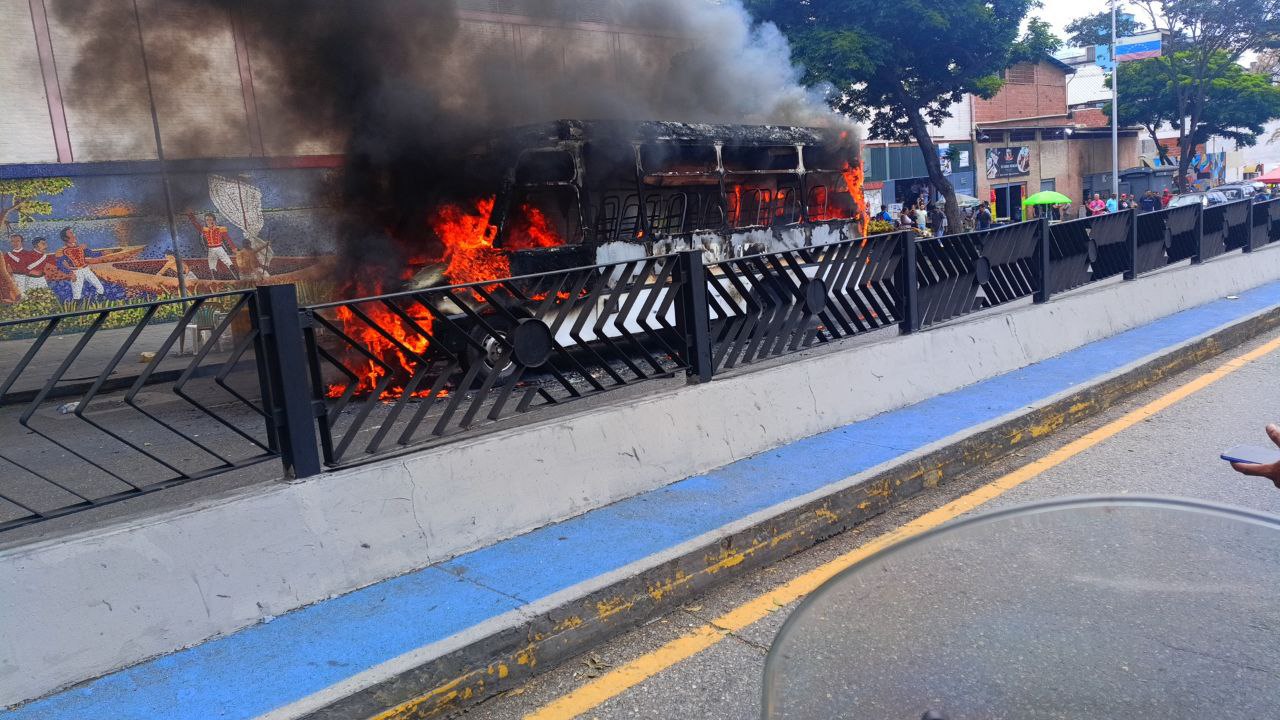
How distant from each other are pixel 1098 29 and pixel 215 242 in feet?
119

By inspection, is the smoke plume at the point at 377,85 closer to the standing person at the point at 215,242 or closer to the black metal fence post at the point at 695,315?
the standing person at the point at 215,242

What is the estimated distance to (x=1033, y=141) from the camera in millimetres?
43875

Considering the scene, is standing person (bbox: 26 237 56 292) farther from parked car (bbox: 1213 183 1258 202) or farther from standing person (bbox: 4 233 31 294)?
parked car (bbox: 1213 183 1258 202)

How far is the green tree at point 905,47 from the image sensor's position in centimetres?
2272

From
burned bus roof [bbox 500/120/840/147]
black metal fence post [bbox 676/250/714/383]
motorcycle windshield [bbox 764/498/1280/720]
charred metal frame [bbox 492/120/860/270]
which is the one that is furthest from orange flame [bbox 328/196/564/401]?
motorcycle windshield [bbox 764/498/1280/720]

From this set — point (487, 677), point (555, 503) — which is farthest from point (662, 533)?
point (487, 677)

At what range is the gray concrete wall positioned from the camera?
3.40 meters

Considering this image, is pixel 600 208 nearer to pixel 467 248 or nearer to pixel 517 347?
pixel 467 248

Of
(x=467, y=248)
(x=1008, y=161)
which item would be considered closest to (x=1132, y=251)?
(x=467, y=248)

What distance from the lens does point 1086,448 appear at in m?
6.21

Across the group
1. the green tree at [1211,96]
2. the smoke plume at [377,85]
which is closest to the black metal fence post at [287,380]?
the smoke plume at [377,85]

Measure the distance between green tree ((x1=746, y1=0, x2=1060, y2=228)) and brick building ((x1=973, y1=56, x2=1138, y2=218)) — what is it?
16.5 m

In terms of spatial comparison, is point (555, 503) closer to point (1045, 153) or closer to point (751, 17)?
point (751, 17)

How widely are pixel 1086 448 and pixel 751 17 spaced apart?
780 inches
